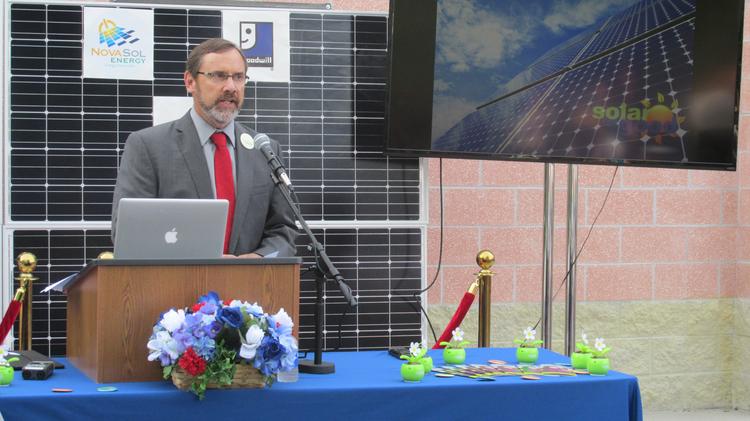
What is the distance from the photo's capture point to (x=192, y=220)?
264cm

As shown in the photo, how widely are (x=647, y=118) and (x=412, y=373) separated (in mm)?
2138

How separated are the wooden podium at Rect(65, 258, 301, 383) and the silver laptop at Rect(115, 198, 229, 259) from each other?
0.08 metres

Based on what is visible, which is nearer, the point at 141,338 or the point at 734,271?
the point at 141,338

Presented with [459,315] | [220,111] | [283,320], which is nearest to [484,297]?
[459,315]

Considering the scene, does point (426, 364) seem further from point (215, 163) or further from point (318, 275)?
point (215, 163)

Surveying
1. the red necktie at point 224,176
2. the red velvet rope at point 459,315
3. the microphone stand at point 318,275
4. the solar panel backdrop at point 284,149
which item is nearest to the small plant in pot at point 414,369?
the microphone stand at point 318,275

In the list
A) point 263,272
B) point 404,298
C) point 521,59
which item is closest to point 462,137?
point 521,59

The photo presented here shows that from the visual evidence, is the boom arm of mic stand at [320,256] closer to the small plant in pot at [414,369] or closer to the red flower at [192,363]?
the small plant in pot at [414,369]

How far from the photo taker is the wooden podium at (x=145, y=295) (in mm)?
2518

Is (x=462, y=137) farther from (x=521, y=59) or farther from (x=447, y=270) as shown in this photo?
(x=447, y=270)

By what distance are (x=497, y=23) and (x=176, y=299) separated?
2117mm

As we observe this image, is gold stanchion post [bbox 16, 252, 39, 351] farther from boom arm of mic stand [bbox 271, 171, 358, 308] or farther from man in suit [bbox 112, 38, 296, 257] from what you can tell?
boom arm of mic stand [bbox 271, 171, 358, 308]

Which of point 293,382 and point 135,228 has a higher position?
point 135,228

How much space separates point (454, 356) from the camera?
9.87 ft
